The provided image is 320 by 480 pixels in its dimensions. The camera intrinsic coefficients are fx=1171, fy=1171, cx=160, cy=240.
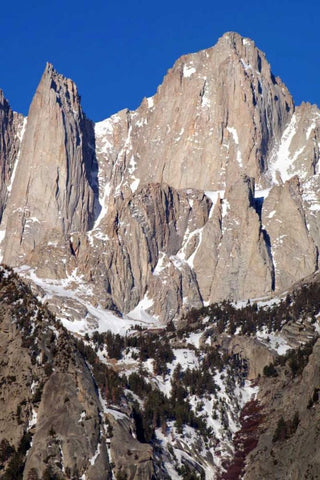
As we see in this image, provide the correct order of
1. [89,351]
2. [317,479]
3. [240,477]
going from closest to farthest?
[317,479] < [240,477] < [89,351]

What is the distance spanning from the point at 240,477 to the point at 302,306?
200 ft

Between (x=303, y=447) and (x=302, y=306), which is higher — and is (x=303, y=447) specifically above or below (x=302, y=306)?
below

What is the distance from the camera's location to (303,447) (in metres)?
105

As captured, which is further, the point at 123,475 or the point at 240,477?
the point at 240,477

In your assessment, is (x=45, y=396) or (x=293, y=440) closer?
(x=45, y=396)

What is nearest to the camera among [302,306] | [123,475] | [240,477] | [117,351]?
[123,475]

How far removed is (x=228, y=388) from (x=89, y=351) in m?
18.4

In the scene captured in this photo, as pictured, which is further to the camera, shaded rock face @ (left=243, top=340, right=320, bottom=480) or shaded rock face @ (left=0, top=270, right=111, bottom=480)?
shaded rock face @ (left=243, top=340, right=320, bottom=480)

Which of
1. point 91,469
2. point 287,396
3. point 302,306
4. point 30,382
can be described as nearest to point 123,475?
point 91,469

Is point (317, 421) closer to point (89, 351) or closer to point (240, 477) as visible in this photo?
point (240, 477)

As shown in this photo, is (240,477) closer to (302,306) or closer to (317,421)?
(317,421)

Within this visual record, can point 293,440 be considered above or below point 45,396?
below

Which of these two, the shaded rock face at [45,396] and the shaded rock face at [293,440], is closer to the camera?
the shaded rock face at [45,396]

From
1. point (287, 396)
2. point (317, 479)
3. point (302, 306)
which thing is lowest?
point (317, 479)
